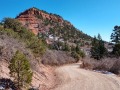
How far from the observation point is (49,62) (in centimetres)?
5350

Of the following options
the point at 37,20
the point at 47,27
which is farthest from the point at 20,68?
the point at 37,20

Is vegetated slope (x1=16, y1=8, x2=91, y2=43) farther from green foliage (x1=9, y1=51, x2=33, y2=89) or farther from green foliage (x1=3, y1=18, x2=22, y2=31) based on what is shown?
green foliage (x1=9, y1=51, x2=33, y2=89)

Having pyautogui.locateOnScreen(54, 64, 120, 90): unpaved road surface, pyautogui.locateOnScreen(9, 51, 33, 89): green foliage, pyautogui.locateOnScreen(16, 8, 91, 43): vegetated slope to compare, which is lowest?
pyautogui.locateOnScreen(54, 64, 120, 90): unpaved road surface

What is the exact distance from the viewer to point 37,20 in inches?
6855

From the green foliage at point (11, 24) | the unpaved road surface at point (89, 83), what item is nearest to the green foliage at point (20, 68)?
the unpaved road surface at point (89, 83)

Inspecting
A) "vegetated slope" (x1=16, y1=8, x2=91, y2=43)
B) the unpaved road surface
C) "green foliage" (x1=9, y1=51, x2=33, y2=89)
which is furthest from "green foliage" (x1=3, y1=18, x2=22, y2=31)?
"vegetated slope" (x1=16, y1=8, x2=91, y2=43)

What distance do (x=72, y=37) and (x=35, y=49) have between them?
371 feet

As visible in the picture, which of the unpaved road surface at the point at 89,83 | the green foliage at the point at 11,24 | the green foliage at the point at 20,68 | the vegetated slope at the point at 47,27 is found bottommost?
the unpaved road surface at the point at 89,83

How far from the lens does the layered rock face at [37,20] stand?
520 feet

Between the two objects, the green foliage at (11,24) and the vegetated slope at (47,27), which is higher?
the vegetated slope at (47,27)

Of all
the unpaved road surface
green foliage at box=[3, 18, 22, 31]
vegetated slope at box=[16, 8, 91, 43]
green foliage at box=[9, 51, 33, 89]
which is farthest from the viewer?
vegetated slope at box=[16, 8, 91, 43]

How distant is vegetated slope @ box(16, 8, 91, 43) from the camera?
148 metres

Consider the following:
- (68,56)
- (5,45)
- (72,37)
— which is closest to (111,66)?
(5,45)

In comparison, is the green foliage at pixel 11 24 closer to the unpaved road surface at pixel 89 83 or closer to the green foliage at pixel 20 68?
the unpaved road surface at pixel 89 83
